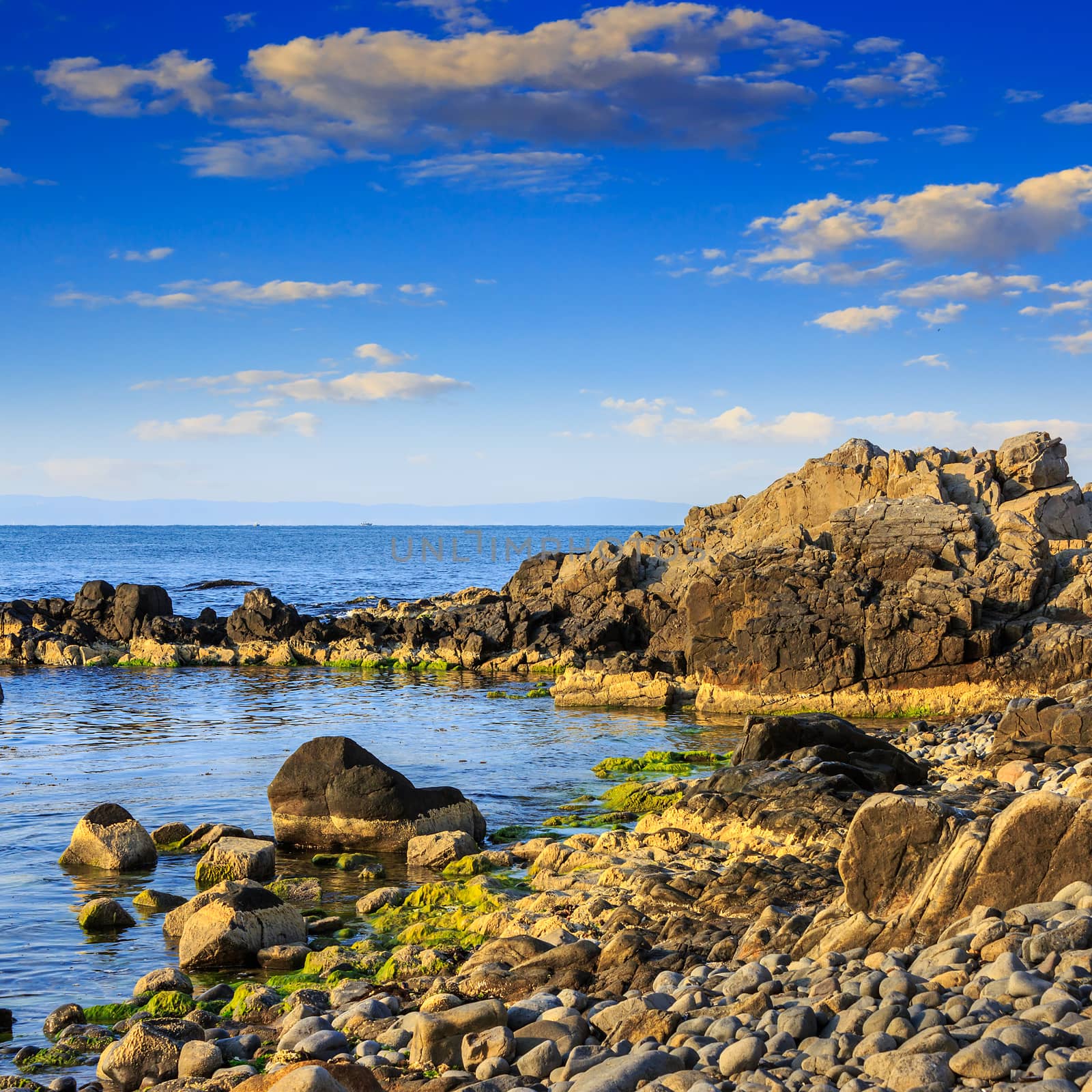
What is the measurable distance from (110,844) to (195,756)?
8.61 m

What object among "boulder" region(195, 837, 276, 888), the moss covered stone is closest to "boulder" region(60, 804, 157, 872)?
"boulder" region(195, 837, 276, 888)

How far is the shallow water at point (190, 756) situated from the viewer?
11812mm

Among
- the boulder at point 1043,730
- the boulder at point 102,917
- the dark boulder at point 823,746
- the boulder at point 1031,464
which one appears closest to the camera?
the boulder at point 102,917

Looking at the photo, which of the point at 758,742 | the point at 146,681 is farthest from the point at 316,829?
the point at 146,681

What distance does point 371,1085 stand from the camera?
6.48 m

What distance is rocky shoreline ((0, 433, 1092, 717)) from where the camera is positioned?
26109 millimetres

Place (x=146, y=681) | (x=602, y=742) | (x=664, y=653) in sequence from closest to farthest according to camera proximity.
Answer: (x=602, y=742) < (x=664, y=653) < (x=146, y=681)

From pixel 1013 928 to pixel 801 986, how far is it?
141 centimetres

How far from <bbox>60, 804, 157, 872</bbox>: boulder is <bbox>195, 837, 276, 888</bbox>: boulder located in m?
1.04

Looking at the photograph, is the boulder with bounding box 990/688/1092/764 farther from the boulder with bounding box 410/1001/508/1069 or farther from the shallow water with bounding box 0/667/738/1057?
the boulder with bounding box 410/1001/508/1069

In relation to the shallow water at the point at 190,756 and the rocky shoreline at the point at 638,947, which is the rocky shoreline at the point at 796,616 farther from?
the rocky shoreline at the point at 638,947

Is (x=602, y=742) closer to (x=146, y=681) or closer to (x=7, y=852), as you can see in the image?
(x=7, y=852)

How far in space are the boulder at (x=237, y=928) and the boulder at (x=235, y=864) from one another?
7.56ft

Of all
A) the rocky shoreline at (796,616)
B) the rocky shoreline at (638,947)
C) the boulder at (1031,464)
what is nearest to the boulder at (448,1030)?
the rocky shoreline at (638,947)
